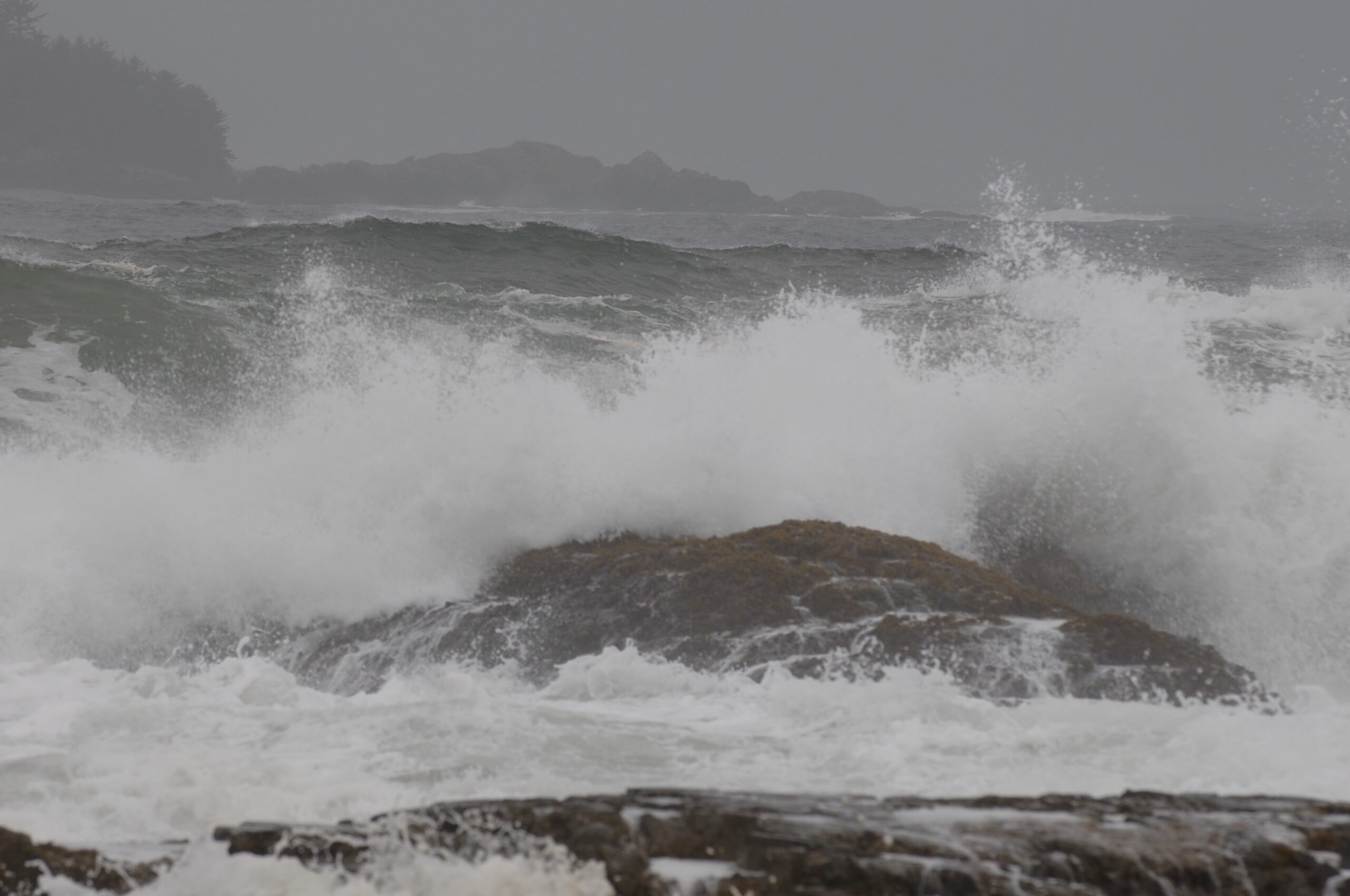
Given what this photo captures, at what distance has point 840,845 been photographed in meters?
2.48

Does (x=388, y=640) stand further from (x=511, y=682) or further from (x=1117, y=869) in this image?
(x=1117, y=869)

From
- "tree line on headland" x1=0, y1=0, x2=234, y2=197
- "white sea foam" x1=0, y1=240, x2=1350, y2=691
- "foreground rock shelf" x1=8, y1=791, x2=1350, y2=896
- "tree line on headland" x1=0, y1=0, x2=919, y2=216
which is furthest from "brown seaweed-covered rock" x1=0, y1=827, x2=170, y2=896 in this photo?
"tree line on headland" x1=0, y1=0, x2=234, y2=197

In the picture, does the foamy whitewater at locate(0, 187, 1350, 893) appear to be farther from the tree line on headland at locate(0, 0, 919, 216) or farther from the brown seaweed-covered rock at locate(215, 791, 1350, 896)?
the tree line on headland at locate(0, 0, 919, 216)

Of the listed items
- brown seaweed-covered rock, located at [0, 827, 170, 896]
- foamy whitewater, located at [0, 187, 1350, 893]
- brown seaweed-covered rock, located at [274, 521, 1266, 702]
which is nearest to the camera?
brown seaweed-covered rock, located at [0, 827, 170, 896]

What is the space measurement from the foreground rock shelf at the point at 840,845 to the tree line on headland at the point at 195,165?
71638mm

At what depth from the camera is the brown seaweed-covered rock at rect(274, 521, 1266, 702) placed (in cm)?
434

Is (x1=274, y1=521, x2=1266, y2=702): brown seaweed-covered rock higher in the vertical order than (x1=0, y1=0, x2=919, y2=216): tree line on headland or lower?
lower

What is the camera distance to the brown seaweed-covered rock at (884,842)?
7.84 feet

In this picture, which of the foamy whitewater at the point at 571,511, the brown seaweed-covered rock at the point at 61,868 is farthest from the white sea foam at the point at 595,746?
the brown seaweed-covered rock at the point at 61,868

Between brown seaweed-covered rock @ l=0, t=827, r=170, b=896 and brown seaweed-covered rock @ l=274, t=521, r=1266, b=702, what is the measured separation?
2239 mm

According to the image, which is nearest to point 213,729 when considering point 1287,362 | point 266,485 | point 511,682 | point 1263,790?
point 511,682

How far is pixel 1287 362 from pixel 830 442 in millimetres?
7084

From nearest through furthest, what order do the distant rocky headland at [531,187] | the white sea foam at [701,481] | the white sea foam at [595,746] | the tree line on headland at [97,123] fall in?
the white sea foam at [595,746]
the white sea foam at [701,481]
the tree line on headland at [97,123]
the distant rocky headland at [531,187]

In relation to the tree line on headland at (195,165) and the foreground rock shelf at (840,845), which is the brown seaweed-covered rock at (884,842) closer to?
the foreground rock shelf at (840,845)
